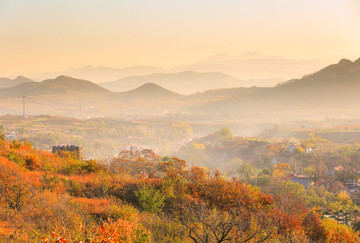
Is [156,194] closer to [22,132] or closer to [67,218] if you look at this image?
[67,218]

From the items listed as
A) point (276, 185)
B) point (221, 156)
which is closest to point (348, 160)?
point (276, 185)

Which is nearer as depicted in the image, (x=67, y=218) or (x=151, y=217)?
(x=67, y=218)

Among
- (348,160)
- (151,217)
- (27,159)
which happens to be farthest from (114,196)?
(348,160)

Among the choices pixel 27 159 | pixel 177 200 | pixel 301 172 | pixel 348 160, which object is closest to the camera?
pixel 177 200

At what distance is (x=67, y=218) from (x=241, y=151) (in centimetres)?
9618

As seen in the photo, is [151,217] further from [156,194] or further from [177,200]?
[177,200]

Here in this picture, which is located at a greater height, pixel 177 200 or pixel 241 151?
pixel 177 200

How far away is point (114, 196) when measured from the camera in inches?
520

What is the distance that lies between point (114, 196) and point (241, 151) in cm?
9196

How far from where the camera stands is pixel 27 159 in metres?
16.6

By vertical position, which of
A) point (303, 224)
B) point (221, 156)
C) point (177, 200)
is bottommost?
point (221, 156)

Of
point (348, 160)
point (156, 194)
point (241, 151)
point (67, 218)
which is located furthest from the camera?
point (241, 151)

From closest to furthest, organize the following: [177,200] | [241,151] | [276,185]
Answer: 1. [177,200]
2. [276,185]
3. [241,151]

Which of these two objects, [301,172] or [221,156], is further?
[221,156]
